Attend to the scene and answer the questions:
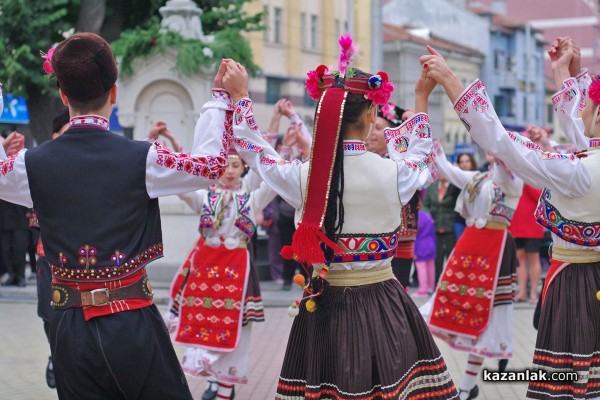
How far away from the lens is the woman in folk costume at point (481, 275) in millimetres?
7109

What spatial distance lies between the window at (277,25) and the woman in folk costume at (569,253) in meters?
30.4

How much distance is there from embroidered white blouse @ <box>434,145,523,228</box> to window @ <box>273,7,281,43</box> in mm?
28069

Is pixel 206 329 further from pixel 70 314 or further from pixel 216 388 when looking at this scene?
pixel 70 314

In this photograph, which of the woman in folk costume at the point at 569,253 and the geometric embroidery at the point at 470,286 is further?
the geometric embroidery at the point at 470,286

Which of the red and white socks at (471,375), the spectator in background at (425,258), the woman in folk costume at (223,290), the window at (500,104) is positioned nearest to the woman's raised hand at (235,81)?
the woman in folk costume at (223,290)

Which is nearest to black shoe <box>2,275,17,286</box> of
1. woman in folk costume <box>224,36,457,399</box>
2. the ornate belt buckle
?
woman in folk costume <box>224,36,457,399</box>

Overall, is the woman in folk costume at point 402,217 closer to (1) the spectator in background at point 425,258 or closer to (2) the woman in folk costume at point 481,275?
(2) the woman in folk costume at point 481,275

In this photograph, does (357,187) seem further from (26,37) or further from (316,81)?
(26,37)

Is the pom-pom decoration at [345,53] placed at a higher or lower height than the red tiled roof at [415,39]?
lower

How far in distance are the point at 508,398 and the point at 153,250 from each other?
386 centimetres

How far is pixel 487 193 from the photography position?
7.22 m

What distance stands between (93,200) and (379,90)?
1348 millimetres

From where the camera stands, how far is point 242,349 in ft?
22.0

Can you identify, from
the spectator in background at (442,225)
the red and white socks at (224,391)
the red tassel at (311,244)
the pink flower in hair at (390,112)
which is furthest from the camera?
the spectator in background at (442,225)
